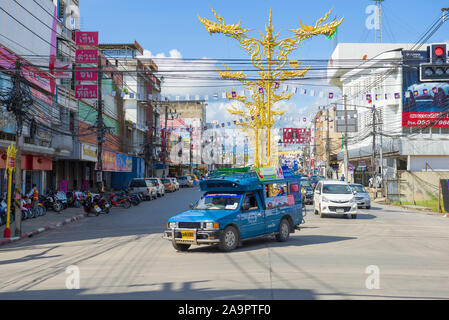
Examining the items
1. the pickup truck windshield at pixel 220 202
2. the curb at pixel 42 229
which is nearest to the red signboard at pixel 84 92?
the curb at pixel 42 229

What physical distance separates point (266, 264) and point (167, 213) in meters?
16.9

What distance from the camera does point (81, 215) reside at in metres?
26.8

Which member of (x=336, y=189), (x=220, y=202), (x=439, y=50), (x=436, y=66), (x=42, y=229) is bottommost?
(x=42, y=229)

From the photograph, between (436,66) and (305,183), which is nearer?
(436,66)

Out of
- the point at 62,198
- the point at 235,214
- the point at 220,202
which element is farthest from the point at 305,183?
the point at 235,214

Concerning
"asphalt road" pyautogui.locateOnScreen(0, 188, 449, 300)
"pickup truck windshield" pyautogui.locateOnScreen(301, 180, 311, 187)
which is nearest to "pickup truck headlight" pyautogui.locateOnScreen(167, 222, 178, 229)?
"asphalt road" pyautogui.locateOnScreen(0, 188, 449, 300)

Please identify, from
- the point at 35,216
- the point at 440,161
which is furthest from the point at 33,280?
the point at 440,161

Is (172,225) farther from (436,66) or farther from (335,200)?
(335,200)

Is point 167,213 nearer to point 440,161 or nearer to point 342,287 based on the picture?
point 342,287

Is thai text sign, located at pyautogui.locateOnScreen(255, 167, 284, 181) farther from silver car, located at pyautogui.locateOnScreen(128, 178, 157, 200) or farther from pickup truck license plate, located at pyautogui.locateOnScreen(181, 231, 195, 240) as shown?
silver car, located at pyautogui.locateOnScreen(128, 178, 157, 200)

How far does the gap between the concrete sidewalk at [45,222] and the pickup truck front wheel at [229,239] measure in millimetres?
8242

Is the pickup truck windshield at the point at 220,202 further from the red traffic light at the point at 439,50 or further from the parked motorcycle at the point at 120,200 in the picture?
the parked motorcycle at the point at 120,200

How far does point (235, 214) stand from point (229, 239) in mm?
706

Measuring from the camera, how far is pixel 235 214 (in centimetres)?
1320
